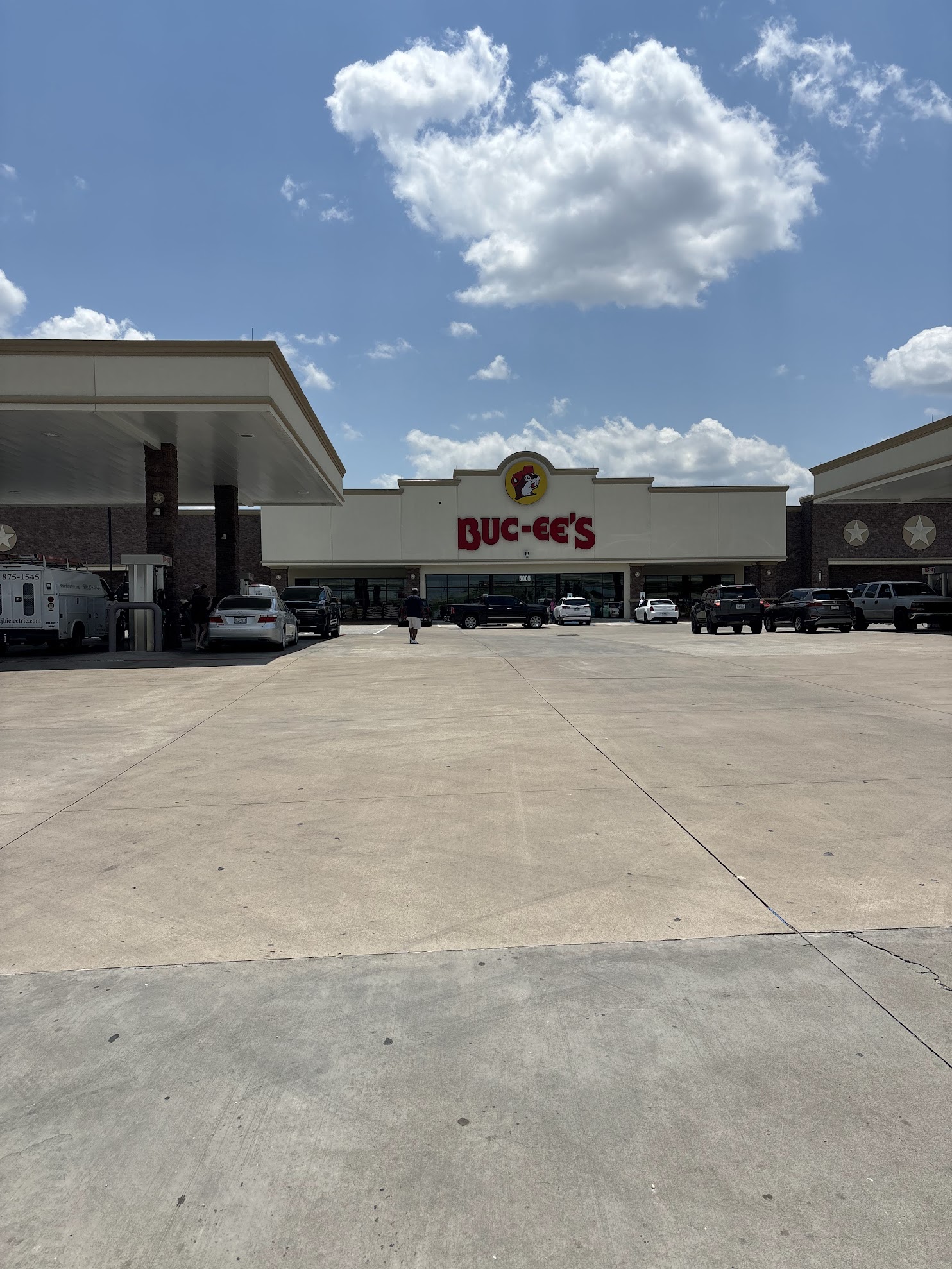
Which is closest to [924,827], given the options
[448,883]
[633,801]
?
[633,801]

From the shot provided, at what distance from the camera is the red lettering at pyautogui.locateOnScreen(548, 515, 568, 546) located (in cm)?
5006

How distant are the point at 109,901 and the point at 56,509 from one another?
5163 centimetres

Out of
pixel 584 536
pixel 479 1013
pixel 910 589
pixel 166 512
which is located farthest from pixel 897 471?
pixel 479 1013

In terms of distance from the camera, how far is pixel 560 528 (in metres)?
50.1

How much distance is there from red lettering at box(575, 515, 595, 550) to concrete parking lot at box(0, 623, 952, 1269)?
4288 centimetres

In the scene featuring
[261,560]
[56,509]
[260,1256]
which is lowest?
[260,1256]

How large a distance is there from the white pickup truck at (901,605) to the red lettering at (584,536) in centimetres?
1872

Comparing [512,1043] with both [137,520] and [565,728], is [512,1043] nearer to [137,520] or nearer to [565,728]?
[565,728]

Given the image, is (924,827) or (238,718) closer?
(924,827)

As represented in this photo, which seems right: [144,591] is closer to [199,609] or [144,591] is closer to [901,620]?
[199,609]

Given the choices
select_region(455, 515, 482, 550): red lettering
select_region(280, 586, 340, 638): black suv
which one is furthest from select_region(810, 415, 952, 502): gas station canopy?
select_region(280, 586, 340, 638): black suv

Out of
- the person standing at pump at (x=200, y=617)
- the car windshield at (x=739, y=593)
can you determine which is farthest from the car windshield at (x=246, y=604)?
the car windshield at (x=739, y=593)

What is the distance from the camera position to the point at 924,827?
5.68 metres

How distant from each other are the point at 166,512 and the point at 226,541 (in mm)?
6410
